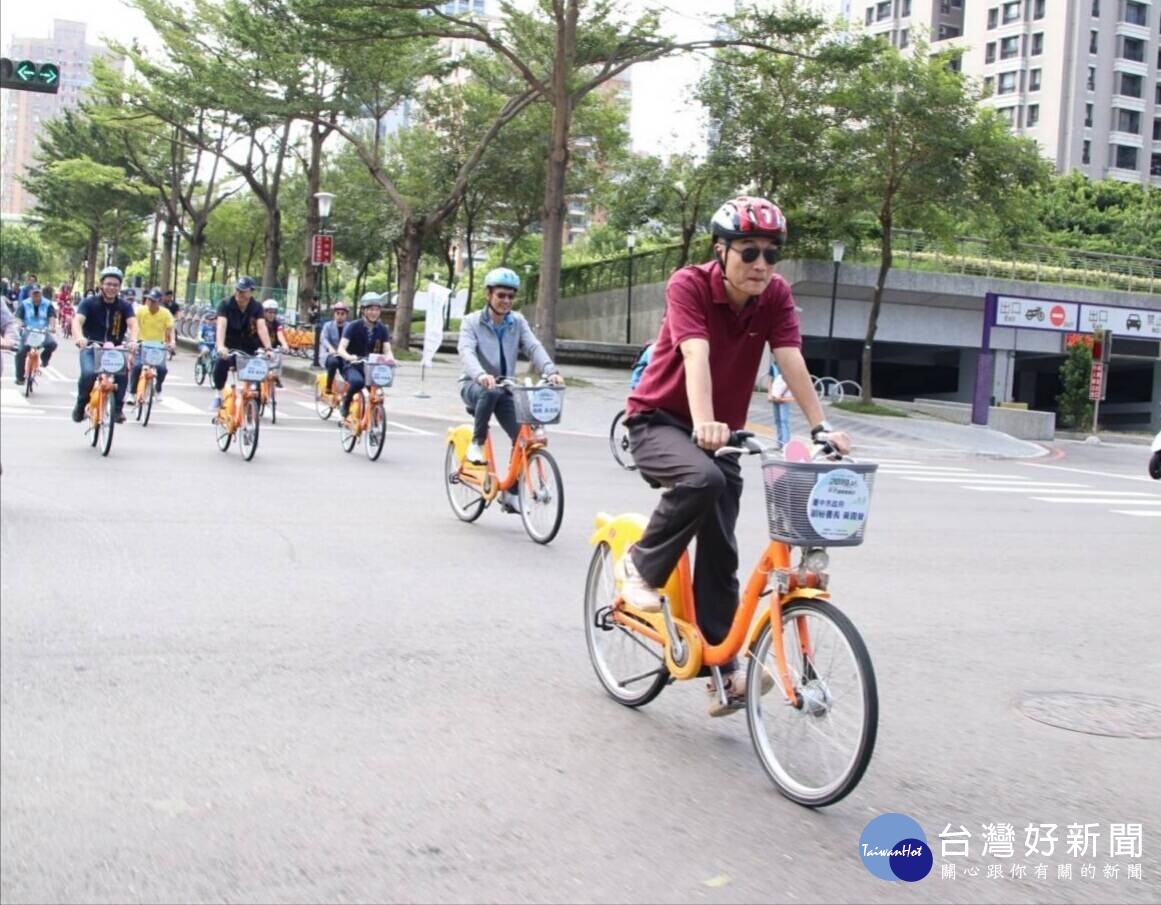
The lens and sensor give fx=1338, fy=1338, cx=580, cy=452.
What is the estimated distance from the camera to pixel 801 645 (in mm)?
4152

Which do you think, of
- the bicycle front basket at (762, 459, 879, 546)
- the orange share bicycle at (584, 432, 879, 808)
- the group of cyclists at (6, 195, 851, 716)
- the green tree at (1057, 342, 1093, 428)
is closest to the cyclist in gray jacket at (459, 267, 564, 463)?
the group of cyclists at (6, 195, 851, 716)

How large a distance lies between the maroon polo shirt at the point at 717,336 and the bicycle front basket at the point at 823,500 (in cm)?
64

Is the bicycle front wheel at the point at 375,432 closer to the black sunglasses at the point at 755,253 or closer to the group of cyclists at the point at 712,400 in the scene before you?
the group of cyclists at the point at 712,400

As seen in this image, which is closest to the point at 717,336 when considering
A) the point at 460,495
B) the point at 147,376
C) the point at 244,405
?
the point at 460,495

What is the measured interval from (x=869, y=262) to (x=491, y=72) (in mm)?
12027

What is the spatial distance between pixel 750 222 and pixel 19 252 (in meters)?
122

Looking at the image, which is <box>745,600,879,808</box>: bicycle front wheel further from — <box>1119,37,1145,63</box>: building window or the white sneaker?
<box>1119,37,1145,63</box>: building window

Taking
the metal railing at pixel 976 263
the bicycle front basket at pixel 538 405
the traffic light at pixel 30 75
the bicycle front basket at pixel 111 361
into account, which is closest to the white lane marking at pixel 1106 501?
the bicycle front basket at pixel 538 405

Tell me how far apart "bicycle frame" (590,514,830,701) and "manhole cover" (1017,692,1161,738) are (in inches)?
60.6

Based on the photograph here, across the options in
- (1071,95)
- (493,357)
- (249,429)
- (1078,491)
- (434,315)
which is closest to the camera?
(493,357)

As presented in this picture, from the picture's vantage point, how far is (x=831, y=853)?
3742mm

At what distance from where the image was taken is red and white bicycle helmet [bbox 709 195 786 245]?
4.45 meters

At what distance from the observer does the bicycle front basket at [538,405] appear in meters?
9.21

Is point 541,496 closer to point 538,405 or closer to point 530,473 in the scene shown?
point 530,473
